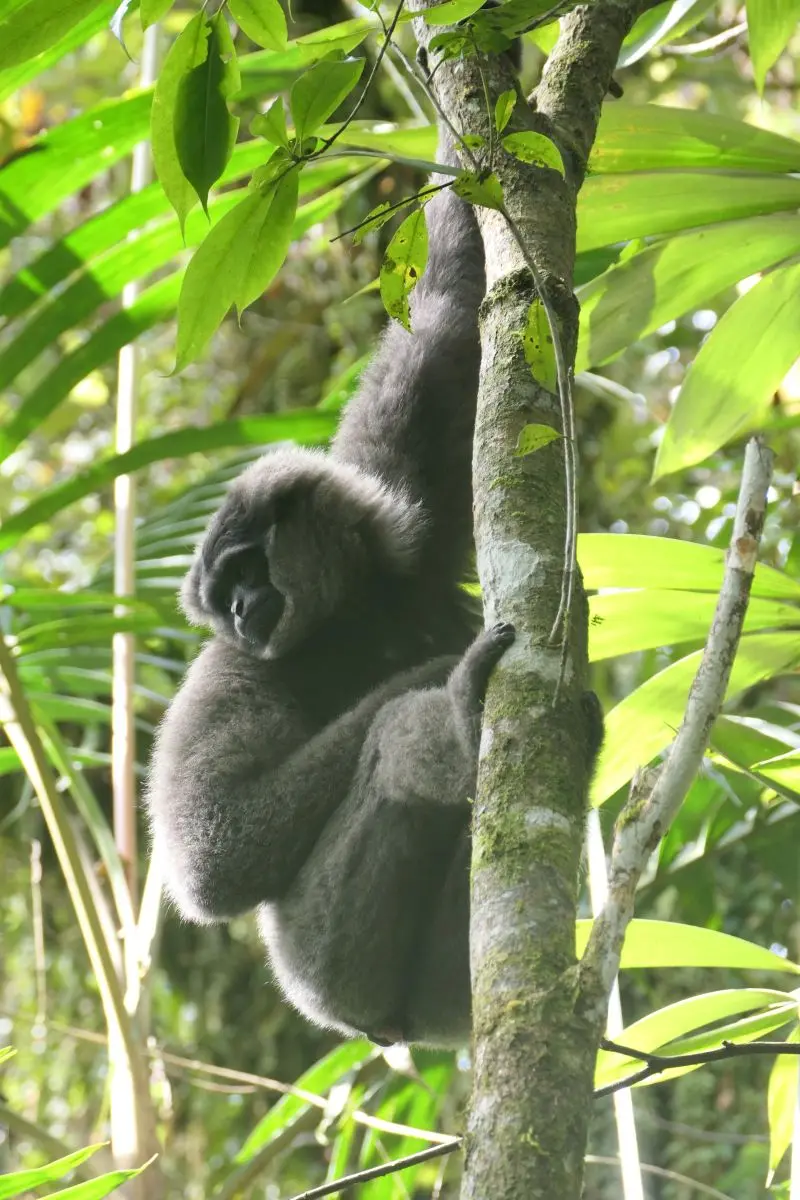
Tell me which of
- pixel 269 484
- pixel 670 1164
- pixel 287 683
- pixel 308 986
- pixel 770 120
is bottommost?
pixel 670 1164

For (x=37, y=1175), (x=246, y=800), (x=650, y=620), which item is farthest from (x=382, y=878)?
(x=37, y=1175)

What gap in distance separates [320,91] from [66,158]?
7.56 ft

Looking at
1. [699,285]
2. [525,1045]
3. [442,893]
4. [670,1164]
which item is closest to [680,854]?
[442,893]

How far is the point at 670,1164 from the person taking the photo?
6.73 meters

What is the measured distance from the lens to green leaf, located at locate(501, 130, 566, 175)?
7.09 feet

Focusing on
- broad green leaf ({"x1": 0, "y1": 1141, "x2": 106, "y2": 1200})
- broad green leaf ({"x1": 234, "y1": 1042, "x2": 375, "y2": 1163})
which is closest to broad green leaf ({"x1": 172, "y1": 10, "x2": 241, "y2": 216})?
broad green leaf ({"x1": 0, "y1": 1141, "x2": 106, "y2": 1200})

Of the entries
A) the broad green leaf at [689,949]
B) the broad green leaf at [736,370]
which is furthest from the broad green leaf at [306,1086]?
the broad green leaf at [736,370]

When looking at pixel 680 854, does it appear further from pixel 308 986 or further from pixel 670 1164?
pixel 670 1164

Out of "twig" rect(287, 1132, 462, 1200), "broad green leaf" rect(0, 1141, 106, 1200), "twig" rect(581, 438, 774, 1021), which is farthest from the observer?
"broad green leaf" rect(0, 1141, 106, 1200)

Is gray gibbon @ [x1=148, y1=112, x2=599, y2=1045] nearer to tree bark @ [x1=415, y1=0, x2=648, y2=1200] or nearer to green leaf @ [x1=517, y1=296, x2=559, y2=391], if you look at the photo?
tree bark @ [x1=415, y1=0, x2=648, y2=1200]

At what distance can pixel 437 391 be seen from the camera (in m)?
4.03

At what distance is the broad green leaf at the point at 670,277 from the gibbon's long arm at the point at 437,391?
56 centimetres

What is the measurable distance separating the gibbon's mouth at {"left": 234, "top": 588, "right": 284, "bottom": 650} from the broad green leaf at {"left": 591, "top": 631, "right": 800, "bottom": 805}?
3.68ft

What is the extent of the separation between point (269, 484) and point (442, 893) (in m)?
1.44
